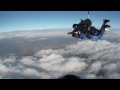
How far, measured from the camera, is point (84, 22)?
272 cm

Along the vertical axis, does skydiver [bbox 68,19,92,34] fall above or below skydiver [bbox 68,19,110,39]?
above

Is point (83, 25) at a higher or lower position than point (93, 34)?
higher

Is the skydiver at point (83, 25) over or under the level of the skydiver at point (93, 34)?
over
